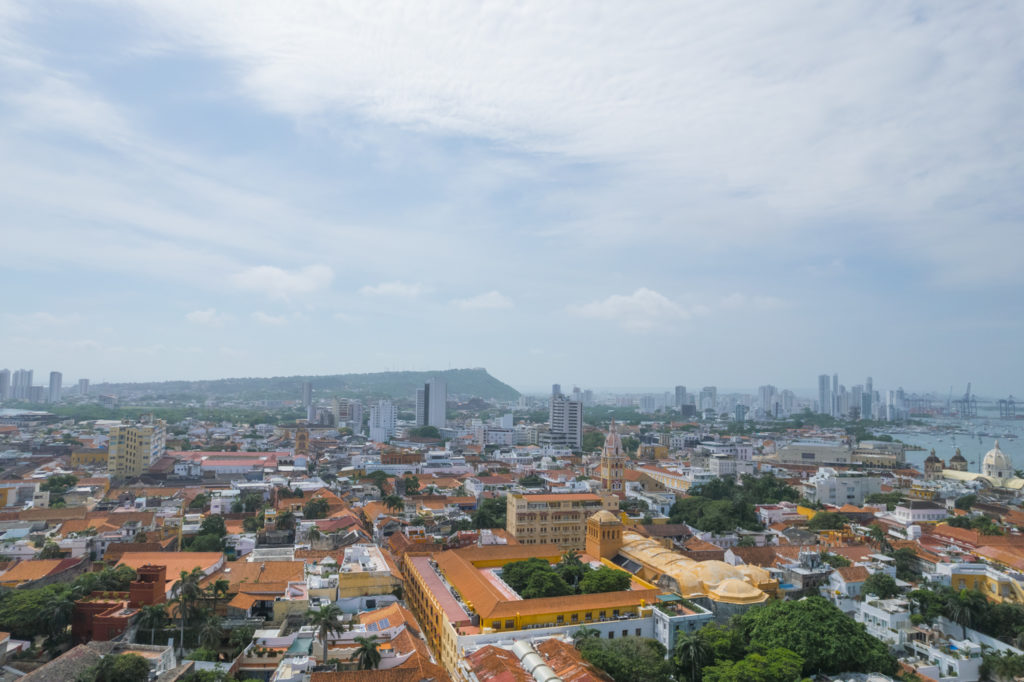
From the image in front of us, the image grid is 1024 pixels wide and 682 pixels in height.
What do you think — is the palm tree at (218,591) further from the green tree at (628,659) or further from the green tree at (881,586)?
the green tree at (881,586)

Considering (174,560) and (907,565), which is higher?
(174,560)

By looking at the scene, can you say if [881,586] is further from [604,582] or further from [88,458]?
[88,458]

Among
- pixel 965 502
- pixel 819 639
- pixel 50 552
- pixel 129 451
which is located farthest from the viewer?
pixel 129 451

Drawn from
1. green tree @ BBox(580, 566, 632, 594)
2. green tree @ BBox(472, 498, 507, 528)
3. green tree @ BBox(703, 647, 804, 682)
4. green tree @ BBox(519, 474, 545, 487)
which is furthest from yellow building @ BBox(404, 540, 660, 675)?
green tree @ BBox(519, 474, 545, 487)

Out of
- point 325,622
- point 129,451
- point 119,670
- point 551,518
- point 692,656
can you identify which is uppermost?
point 129,451

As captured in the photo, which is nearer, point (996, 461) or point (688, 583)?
point (688, 583)

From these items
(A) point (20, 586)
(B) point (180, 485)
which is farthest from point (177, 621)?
(B) point (180, 485)

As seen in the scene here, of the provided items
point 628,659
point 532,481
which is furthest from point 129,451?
point 628,659
